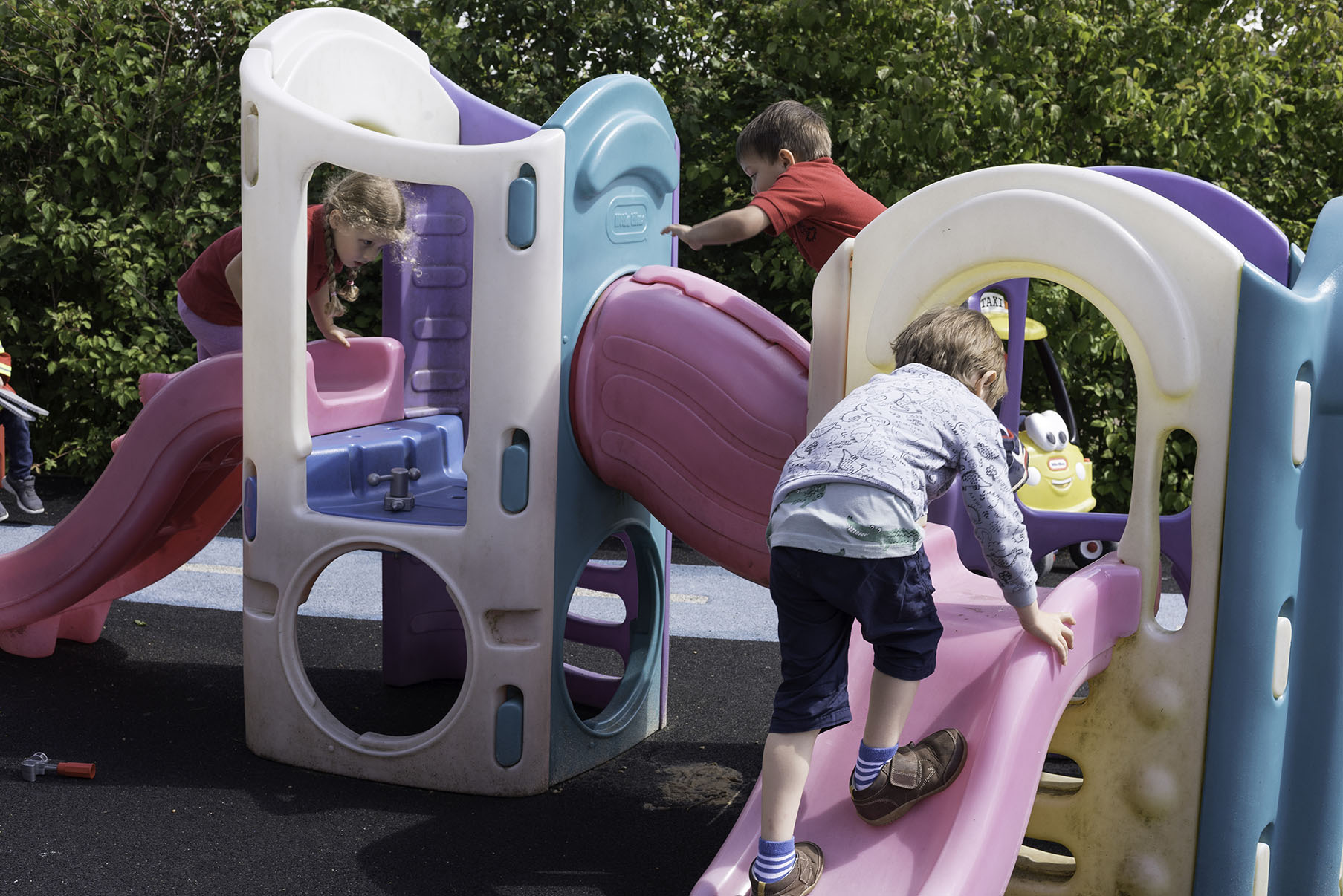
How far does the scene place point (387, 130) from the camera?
15.1ft

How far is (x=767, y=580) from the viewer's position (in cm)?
356

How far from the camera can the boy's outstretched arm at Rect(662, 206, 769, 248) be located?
11.7 ft

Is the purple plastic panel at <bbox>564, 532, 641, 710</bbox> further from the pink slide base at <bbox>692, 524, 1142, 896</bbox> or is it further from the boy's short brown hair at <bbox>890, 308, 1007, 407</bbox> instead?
the boy's short brown hair at <bbox>890, 308, 1007, 407</bbox>

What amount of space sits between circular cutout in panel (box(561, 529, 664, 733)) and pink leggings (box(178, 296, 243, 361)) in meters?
1.54

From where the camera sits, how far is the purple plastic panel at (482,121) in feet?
15.8

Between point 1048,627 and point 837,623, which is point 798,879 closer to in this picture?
point 837,623

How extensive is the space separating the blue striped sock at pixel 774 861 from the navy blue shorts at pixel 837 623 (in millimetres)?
207

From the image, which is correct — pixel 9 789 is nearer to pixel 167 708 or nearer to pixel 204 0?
pixel 167 708

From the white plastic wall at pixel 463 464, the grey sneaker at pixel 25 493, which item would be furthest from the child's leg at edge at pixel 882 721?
the grey sneaker at pixel 25 493

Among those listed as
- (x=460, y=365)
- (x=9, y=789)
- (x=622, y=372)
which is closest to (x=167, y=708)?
(x=9, y=789)

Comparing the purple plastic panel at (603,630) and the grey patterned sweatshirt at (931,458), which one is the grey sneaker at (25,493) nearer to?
the purple plastic panel at (603,630)

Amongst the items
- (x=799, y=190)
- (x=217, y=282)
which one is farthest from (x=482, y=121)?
(x=799, y=190)

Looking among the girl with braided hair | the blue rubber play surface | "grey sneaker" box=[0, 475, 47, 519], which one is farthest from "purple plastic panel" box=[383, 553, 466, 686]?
"grey sneaker" box=[0, 475, 47, 519]

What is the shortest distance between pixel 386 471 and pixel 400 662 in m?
0.86
